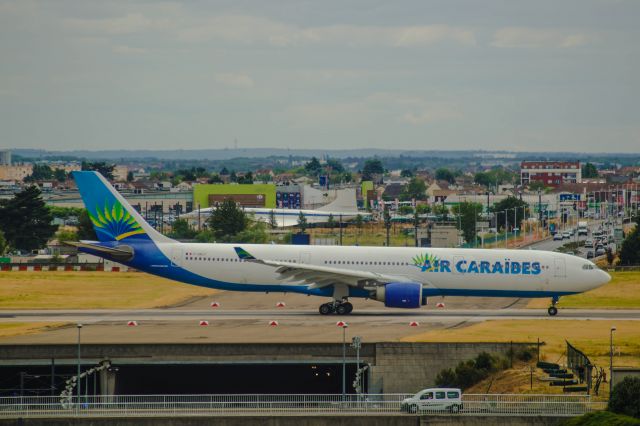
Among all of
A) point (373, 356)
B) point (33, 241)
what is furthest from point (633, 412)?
point (33, 241)

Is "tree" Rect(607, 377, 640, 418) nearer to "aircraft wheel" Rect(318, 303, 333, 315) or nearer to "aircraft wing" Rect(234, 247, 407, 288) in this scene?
"aircraft wing" Rect(234, 247, 407, 288)

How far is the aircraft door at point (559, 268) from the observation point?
6981cm

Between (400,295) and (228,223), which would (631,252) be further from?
(400,295)

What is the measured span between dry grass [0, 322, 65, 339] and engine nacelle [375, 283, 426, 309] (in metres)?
17.4

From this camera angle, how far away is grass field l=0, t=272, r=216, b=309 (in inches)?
3046

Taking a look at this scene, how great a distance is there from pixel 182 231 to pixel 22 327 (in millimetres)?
92028

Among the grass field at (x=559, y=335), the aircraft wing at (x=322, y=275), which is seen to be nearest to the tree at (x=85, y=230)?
the aircraft wing at (x=322, y=275)

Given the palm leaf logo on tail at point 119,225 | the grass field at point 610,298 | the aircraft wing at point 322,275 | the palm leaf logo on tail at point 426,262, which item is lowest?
the grass field at point 610,298

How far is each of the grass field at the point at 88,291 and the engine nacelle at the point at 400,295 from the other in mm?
16320

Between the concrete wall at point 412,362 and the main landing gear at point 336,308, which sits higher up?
the main landing gear at point 336,308

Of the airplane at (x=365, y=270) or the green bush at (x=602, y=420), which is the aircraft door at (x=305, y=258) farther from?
the green bush at (x=602, y=420)

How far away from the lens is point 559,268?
229ft

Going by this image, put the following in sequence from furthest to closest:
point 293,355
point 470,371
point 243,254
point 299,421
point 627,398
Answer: point 243,254 → point 293,355 → point 470,371 → point 299,421 → point 627,398

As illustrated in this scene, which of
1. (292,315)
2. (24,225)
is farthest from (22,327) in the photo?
(24,225)
